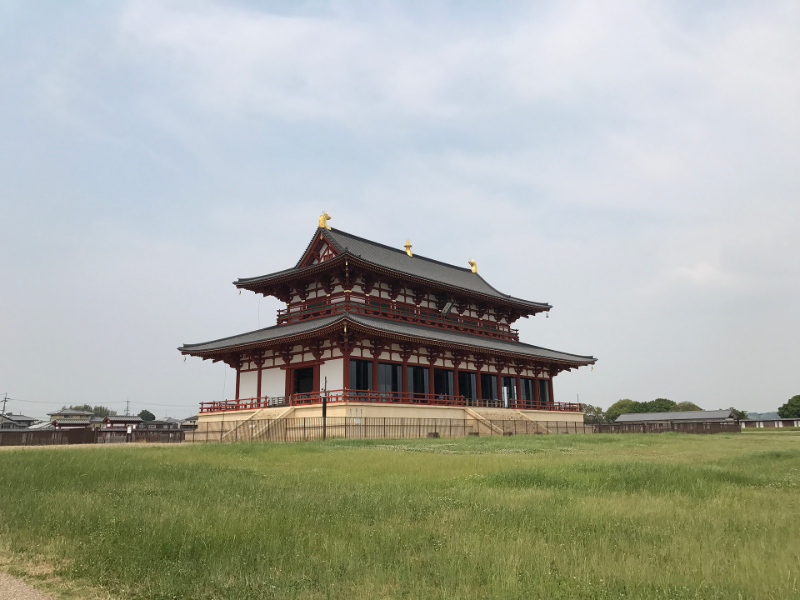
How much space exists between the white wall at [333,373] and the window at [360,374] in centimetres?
70

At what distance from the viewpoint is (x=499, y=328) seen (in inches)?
2055

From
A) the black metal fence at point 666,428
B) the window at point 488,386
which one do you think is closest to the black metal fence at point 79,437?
the window at point 488,386

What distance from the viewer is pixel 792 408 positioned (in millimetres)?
90938

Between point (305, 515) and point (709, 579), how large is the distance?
550cm

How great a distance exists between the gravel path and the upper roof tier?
101 feet

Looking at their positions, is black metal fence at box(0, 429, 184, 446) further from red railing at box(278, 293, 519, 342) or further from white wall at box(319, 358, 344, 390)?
red railing at box(278, 293, 519, 342)

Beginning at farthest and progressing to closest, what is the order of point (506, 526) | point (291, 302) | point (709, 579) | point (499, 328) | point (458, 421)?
point (499, 328), point (291, 302), point (458, 421), point (506, 526), point (709, 579)

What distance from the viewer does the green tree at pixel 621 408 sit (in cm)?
10862

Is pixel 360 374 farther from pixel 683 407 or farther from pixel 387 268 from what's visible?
pixel 683 407

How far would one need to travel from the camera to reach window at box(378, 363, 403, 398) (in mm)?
37219

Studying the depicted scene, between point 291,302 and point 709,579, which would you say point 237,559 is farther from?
point 291,302

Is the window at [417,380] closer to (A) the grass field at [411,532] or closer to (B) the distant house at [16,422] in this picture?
(A) the grass field at [411,532]

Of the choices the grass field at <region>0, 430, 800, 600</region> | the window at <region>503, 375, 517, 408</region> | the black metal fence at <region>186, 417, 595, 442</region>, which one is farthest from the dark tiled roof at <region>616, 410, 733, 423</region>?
the grass field at <region>0, 430, 800, 600</region>

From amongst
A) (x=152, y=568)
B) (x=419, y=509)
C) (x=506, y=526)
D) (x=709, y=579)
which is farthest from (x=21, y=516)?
(x=709, y=579)
